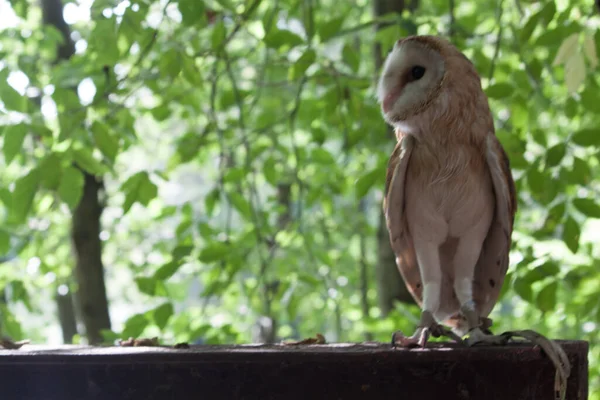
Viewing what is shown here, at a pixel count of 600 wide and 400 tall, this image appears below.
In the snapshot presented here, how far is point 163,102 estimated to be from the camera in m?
2.53

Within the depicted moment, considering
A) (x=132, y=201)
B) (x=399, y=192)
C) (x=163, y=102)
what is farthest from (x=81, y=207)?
(x=399, y=192)

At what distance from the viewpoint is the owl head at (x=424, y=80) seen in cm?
131

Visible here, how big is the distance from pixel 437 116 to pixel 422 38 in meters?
0.17

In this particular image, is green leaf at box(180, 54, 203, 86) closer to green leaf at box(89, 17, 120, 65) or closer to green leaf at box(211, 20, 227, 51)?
green leaf at box(211, 20, 227, 51)

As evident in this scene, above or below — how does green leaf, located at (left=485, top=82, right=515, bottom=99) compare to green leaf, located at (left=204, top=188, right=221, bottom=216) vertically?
above

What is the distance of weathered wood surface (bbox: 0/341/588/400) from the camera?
3.38 ft

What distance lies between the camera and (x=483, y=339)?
1159 mm

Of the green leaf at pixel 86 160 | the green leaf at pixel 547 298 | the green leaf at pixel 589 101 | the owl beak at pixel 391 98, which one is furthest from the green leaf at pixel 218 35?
the green leaf at pixel 547 298

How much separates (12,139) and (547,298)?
162 cm

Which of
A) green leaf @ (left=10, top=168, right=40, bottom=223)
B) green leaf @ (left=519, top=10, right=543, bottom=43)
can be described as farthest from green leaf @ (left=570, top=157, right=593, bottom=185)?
green leaf @ (left=10, top=168, right=40, bottom=223)

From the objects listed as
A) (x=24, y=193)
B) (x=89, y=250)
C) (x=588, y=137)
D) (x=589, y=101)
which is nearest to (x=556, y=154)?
(x=588, y=137)

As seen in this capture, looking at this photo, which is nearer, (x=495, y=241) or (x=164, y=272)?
(x=495, y=241)

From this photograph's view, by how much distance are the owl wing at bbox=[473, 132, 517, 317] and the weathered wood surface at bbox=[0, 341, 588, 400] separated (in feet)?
1.29

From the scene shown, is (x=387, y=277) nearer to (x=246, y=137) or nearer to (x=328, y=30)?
(x=246, y=137)
